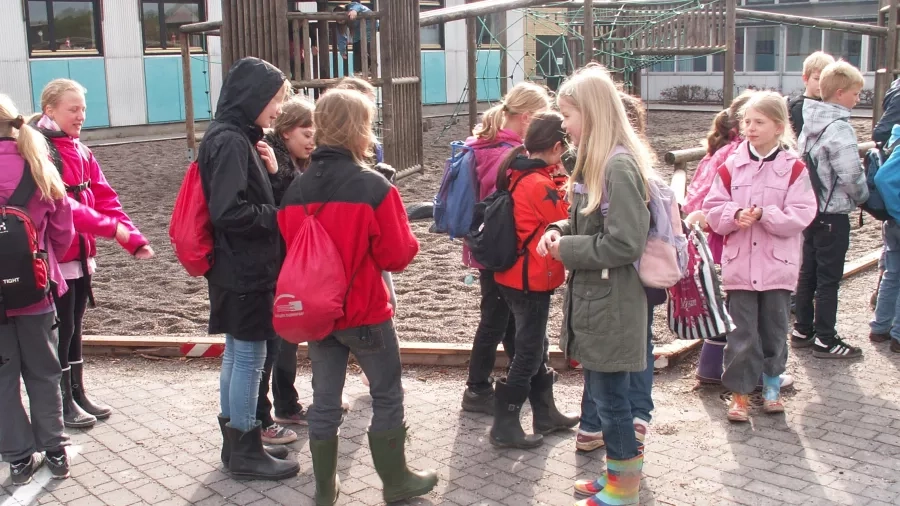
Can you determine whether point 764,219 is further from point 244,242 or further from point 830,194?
point 244,242

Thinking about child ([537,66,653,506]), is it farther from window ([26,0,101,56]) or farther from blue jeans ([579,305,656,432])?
window ([26,0,101,56])

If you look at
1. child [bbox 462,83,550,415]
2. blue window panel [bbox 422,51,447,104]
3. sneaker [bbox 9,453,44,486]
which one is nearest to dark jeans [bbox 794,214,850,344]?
child [bbox 462,83,550,415]

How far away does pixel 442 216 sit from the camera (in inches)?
196

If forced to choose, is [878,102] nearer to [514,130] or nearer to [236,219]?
[514,130]

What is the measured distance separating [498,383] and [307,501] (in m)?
1.06

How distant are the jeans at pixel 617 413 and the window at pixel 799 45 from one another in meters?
28.1

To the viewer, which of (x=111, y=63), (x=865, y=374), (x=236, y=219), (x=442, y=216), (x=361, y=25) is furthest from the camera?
(x=111, y=63)

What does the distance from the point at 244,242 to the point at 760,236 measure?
2498 mm

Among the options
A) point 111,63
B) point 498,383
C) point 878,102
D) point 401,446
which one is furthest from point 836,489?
point 111,63

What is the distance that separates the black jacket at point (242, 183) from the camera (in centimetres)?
409

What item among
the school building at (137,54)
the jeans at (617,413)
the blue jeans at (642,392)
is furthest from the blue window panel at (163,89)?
the jeans at (617,413)

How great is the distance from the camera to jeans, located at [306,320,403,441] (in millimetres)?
3969

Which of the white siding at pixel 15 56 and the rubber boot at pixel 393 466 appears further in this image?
the white siding at pixel 15 56

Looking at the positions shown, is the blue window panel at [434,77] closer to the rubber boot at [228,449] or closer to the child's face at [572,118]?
the rubber boot at [228,449]
